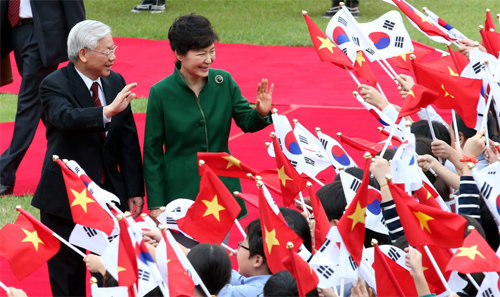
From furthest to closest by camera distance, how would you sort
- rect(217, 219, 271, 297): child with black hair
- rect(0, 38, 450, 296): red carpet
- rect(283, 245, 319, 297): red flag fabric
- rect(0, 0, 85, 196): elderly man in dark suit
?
rect(0, 38, 450, 296): red carpet < rect(0, 0, 85, 196): elderly man in dark suit < rect(217, 219, 271, 297): child with black hair < rect(283, 245, 319, 297): red flag fabric

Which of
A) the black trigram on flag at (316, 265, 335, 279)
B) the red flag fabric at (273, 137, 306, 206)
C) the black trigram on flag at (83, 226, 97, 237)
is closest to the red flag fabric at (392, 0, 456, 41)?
the red flag fabric at (273, 137, 306, 206)

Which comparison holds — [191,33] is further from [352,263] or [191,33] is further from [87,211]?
[352,263]

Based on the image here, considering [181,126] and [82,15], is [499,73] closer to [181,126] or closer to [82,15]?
[181,126]

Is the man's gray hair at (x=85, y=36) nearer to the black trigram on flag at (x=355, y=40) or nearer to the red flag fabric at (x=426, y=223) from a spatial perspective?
the black trigram on flag at (x=355, y=40)

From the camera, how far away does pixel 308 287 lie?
8.97 feet

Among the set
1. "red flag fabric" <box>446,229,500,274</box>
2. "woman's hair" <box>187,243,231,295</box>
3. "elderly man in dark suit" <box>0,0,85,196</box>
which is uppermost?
"red flag fabric" <box>446,229,500,274</box>

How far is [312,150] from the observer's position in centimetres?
422

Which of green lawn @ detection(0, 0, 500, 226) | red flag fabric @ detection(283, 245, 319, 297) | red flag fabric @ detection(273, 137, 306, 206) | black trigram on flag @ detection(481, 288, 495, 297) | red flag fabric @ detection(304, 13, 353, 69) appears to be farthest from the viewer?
green lawn @ detection(0, 0, 500, 226)

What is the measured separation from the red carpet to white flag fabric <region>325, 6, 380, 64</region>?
3.88ft

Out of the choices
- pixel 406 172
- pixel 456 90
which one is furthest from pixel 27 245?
pixel 456 90

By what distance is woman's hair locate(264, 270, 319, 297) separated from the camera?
2857 millimetres

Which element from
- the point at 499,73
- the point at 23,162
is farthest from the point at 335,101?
the point at 499,73

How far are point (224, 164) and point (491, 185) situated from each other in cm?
127

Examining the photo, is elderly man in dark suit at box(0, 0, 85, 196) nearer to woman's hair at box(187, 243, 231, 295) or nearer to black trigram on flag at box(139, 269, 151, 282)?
woman's hair at box(187, 243, 231, 295)
